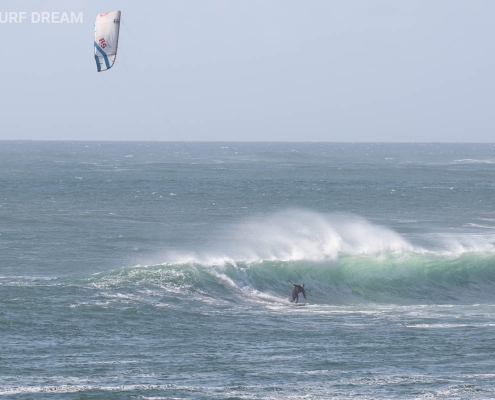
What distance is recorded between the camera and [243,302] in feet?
97.3

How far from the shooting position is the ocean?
19438 millimetres

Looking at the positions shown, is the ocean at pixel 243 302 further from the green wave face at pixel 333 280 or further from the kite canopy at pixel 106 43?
the kite canopy at pixel 106 43

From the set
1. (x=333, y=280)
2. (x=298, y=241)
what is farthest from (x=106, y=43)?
(x=298, y=241)

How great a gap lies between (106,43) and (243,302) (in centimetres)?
1155

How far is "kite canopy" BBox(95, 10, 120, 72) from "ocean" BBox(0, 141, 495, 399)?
8.11m

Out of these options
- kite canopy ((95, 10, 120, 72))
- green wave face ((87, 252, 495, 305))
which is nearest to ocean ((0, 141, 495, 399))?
green wave face ((87, 252, 495, 305))

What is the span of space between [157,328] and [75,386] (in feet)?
20.4

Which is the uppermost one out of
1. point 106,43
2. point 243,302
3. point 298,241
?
point 106,43

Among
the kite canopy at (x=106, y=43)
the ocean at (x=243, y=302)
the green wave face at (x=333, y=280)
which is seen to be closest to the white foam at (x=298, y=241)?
the ocean at (x=243, y=302)

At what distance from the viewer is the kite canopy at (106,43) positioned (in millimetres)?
32750

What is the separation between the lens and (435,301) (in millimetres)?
31953

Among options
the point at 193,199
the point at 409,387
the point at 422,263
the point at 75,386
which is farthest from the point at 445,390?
the point at 193,199

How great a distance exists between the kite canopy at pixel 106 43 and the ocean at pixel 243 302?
8.11 metres

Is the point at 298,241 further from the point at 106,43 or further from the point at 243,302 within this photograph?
the point at 106,43
